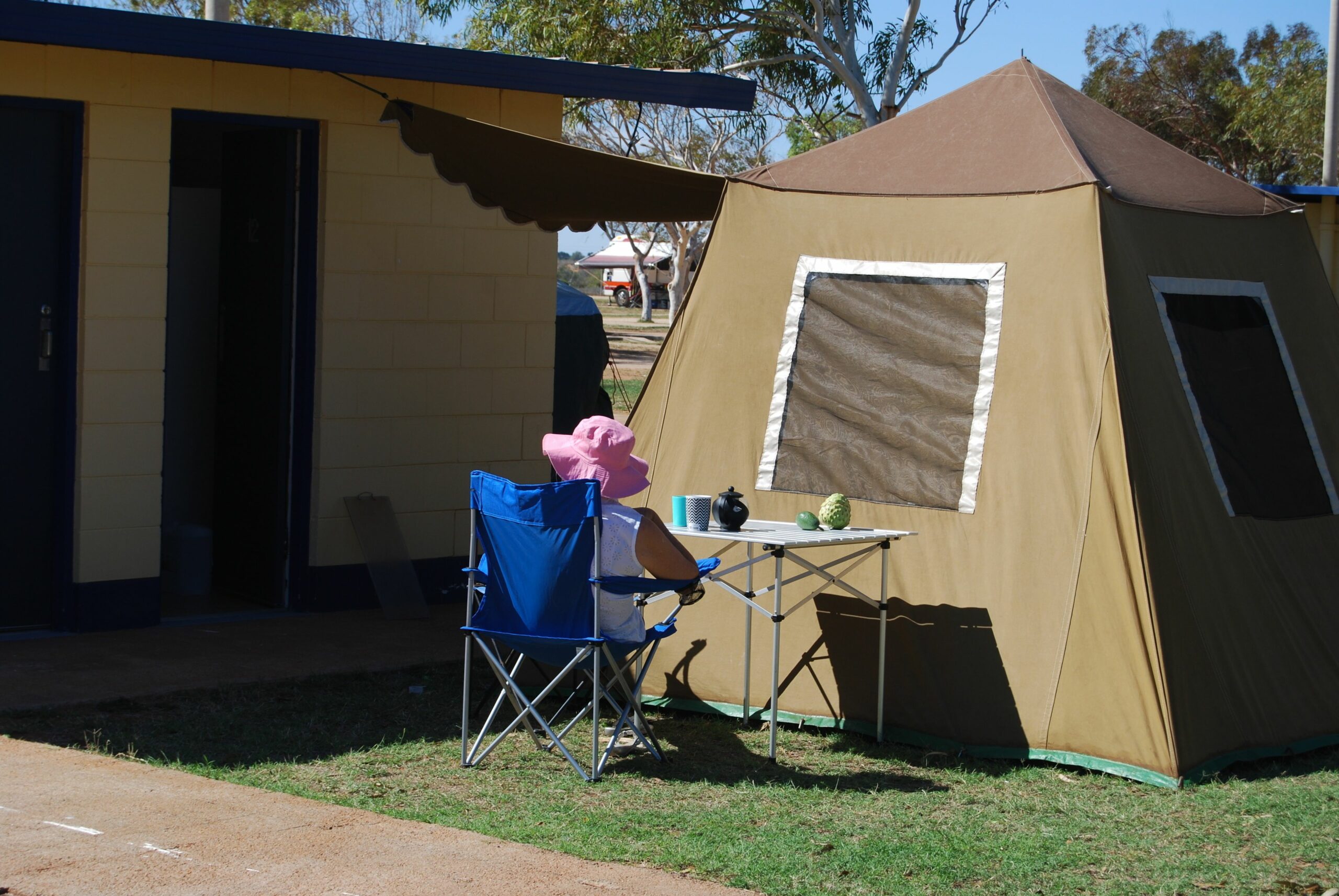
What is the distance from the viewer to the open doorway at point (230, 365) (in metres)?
7.45

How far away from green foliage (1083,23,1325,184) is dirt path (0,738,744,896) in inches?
1103

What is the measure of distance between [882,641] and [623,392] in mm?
14710

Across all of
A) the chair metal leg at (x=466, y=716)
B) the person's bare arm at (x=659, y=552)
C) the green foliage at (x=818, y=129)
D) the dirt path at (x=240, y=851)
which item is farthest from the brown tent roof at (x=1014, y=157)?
the green foliage at (x=818, y=129)

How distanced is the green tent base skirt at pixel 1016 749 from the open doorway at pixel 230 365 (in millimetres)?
2663

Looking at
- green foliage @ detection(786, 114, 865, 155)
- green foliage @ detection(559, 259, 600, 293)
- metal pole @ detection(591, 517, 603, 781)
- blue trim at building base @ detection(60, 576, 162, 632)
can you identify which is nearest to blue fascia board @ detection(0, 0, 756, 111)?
blue trim at building base @ detection(60, 576, 162, 632)

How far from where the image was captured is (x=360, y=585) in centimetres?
762

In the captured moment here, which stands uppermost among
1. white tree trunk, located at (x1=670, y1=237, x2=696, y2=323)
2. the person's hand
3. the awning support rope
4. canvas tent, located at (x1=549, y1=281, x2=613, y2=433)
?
white tree trunk, located at (x1=670, y1=237, x2=696, y2=323)

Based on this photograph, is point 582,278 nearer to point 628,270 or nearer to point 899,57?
point 628,270

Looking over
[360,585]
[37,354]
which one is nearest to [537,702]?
[360,585]

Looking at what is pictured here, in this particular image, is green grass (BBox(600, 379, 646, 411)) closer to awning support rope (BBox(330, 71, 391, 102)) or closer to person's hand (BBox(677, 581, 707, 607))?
awning support rope (BBox(330, 71, 391, 102))

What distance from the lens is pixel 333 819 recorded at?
4.31 meters

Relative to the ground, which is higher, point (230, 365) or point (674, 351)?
point (674, 351)

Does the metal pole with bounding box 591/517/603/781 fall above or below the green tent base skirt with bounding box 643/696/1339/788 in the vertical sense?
above

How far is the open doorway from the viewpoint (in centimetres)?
745
